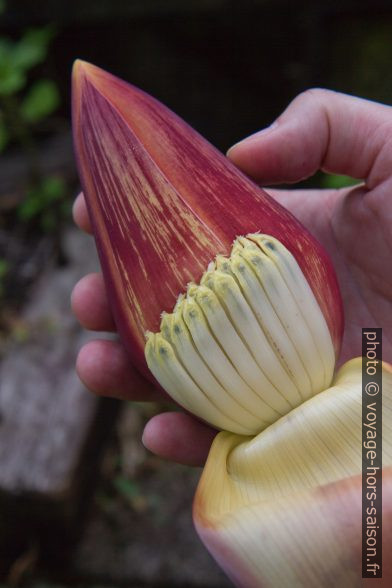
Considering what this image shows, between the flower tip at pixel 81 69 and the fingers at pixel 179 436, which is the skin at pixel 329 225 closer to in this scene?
the fingers at pixel 179 436

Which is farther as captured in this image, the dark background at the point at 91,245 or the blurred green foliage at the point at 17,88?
the blurred green foliage at the point at 17,88

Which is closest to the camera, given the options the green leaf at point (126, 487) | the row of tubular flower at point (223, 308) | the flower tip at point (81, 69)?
the row of tubular flower at point (223, 308)

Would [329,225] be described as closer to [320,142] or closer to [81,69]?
[320,142]

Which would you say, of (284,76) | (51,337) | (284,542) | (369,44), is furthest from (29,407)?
(369,44)

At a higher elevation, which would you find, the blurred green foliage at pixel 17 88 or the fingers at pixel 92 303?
the blurred green foliage at pixel 17 88

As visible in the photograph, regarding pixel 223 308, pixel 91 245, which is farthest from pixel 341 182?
pixel 223 308

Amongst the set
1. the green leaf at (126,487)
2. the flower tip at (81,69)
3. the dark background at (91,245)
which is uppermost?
the flower tip at (81,69)

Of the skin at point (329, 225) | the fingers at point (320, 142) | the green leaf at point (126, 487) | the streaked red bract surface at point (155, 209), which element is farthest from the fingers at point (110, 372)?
the green leaf at point (126, 487)

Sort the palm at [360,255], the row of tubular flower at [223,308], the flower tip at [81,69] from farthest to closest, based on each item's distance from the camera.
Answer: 1. the palm at [360,255]
2. the flower tip at [81,69]
3. the row of tubular flower at [223,308]
